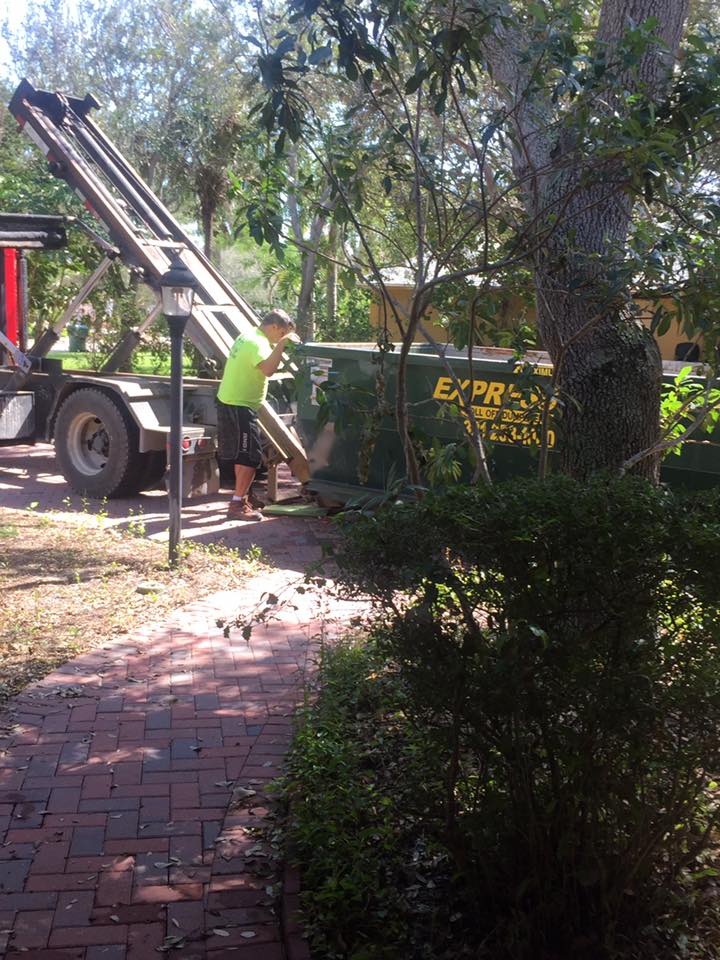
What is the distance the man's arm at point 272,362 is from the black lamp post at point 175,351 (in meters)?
1.69

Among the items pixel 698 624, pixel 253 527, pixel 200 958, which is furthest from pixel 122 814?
pixel 253 527

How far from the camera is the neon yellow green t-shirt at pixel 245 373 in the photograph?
10156 millimetres

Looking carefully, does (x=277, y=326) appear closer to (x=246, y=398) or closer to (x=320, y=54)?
Answer: (x=246, y=398)

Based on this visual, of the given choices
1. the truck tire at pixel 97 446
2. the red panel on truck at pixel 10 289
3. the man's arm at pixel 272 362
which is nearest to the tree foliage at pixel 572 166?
the man's arm at pixel 272 362

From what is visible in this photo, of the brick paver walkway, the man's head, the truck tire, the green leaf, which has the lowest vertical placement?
the brick paver walkway

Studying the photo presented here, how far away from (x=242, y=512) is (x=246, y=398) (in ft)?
3.58

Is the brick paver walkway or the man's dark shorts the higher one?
the man's dark shorts

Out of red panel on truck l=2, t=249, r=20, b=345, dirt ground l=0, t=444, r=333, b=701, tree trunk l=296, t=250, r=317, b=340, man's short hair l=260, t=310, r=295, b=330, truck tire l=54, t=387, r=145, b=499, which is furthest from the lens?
tree trunk l=296, t=250, r=317, b=340

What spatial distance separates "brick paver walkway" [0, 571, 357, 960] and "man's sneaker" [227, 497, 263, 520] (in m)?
3.65

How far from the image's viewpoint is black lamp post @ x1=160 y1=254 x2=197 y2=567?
7859 millimetres

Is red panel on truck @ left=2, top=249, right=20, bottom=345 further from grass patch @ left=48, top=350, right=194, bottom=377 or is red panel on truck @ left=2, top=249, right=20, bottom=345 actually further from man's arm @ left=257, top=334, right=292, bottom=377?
man's arm @ left=257, top=334, right=292, bottom=377

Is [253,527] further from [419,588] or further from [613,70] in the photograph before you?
[419,588]

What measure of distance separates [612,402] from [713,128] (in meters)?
1.26

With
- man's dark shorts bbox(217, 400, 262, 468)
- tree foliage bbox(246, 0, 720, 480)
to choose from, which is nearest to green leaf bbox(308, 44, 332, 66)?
tree foliage bbox(246, 0, 720, 480)
